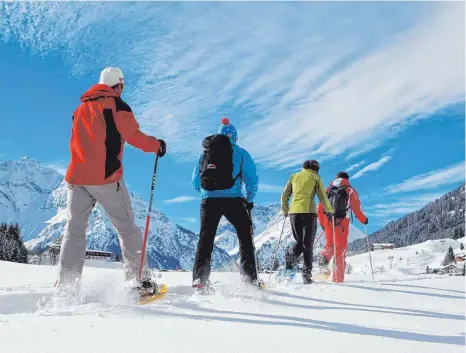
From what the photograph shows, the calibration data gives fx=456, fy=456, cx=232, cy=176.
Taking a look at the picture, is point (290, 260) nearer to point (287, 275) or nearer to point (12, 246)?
point (287, 275)

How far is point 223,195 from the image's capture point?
→ 620cm

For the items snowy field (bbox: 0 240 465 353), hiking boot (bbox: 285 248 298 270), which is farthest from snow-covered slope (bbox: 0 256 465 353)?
hiking boot (bbox: 285 248 298 270)

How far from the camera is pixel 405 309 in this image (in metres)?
5.56

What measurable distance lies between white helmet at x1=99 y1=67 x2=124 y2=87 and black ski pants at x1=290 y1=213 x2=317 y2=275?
4759mm

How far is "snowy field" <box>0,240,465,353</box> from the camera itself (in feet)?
9.67

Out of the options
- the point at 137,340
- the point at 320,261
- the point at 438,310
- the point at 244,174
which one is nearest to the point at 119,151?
the point at 244,174

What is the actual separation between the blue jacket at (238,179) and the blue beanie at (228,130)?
0.13 meters

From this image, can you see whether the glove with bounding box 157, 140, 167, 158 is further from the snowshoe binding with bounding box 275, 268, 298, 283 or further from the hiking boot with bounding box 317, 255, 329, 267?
the hiking boot with bounding box 317, 255, 329, 267

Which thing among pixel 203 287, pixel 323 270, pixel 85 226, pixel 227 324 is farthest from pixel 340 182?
pixel 227 324

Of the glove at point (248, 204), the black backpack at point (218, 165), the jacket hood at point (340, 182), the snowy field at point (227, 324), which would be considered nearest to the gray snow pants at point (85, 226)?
the snowy field at point (227, 324)

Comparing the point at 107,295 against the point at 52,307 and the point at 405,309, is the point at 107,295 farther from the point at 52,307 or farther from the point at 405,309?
the point at 405,309

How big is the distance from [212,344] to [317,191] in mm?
6301

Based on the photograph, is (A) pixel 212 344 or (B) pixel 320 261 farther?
(B) pixel 320 261

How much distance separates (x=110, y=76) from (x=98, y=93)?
14.1 inches
